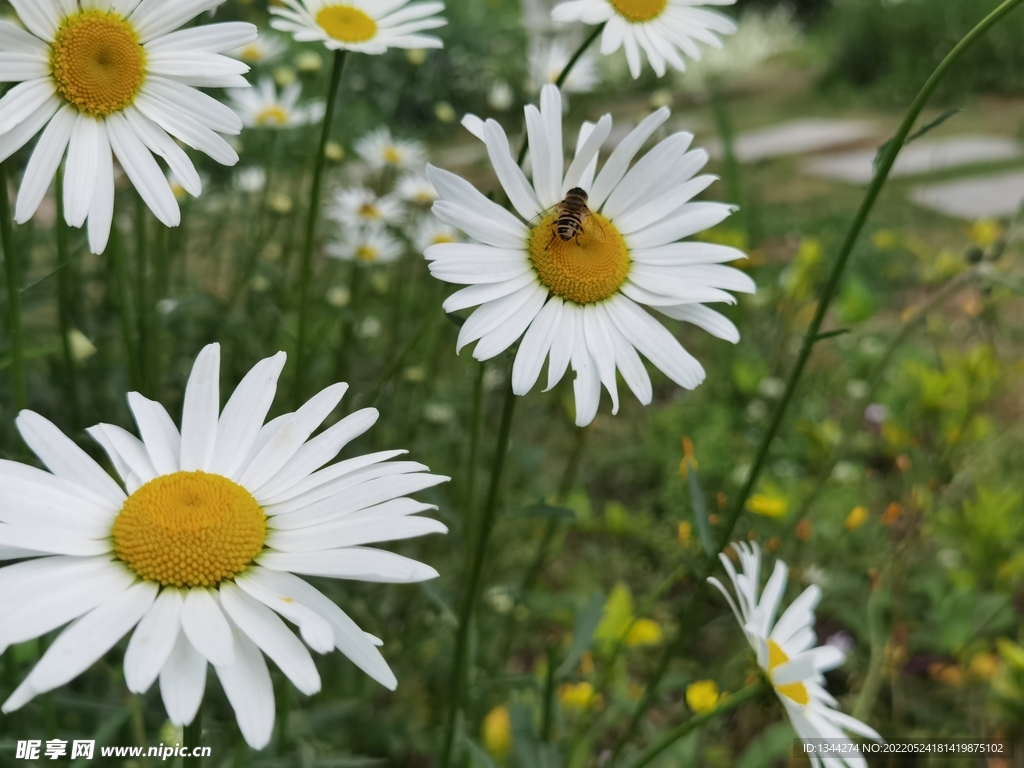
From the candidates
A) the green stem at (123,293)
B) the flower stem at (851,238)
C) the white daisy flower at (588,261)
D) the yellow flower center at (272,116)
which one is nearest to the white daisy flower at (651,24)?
the white daisy flower at (588,261)

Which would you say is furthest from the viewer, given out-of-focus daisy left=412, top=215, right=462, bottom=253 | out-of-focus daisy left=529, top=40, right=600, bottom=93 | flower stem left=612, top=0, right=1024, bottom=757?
out-of-focus daisy left=529, top=40, right=600, bottom=93

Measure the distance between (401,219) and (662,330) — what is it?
A: 147cm

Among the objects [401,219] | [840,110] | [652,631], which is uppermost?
[840,110]

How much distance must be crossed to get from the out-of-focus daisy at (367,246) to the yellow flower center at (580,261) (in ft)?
3.56

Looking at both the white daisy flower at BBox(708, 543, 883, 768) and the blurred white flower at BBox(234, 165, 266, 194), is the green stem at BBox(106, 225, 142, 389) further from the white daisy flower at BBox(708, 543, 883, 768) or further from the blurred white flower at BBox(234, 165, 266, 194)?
the blurred white flower at BBox(234, 165, 266, 194)

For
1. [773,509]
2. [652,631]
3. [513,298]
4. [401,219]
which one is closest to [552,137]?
[513,298]

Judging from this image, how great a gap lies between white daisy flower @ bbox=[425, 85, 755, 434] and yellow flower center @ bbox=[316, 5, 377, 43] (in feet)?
1.03

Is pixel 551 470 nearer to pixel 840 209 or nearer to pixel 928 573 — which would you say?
pixel 928 573

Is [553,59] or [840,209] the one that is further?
[840,209]

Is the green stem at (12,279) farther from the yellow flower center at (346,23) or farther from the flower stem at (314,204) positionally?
the yellow flower center at (346,23)

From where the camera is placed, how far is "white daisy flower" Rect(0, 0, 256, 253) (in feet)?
2.56

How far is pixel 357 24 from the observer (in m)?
1.08

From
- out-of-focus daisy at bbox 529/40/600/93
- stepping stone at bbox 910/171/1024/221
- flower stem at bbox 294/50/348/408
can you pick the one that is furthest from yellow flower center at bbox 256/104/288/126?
stepping stone at bbox 910/171/1024/221

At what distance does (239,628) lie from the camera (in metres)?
A: 0.62
